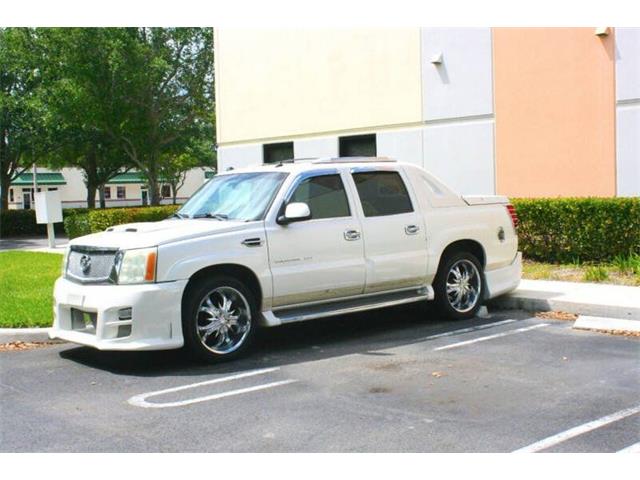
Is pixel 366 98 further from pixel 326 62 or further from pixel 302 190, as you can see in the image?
pixel 302 190

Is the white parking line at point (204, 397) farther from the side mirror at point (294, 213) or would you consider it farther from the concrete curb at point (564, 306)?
the concrete curb at point (564, 306)

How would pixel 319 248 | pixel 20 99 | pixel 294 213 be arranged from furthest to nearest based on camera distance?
pixel 20 99 → pixel 319 248 → pixel 294 213

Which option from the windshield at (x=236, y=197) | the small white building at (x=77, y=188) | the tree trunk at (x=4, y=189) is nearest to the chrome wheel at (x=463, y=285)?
the windshield at (x=236, y=197)

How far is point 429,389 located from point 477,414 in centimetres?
78

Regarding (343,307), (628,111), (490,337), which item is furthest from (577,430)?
(628,111)

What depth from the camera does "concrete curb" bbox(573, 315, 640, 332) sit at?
884cm

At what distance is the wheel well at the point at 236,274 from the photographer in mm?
7594

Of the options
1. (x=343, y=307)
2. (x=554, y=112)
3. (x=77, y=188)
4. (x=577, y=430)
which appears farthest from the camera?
(x=77, y=188)

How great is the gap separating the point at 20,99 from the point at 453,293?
28.6 m

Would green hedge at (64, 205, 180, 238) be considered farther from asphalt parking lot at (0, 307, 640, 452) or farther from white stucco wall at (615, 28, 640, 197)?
asphalt parking lot at (0, 307, 640, 452)

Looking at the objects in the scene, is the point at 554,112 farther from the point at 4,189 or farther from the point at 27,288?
the point at 4,189

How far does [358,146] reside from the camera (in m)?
17.4

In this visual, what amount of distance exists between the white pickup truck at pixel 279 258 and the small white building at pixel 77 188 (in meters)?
59.1

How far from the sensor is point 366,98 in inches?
669
